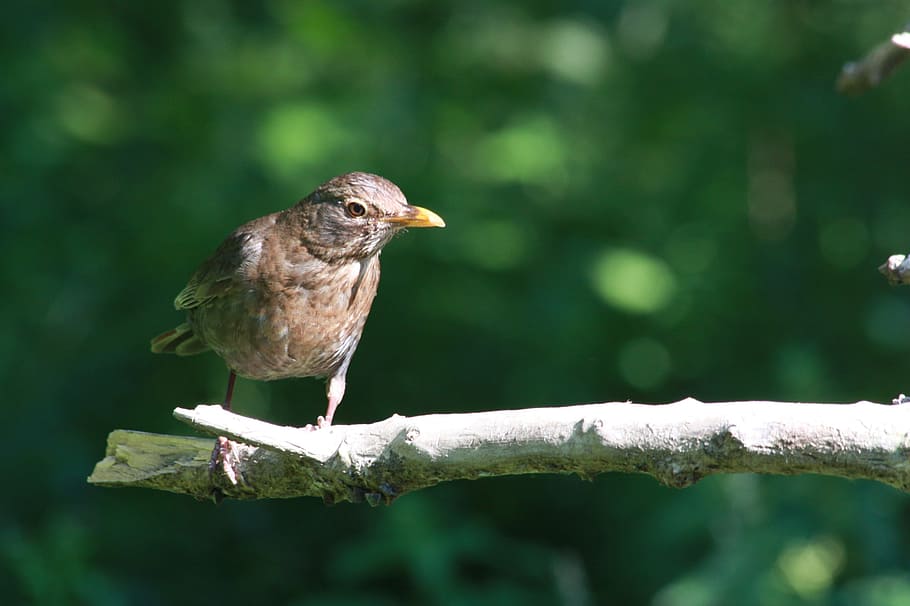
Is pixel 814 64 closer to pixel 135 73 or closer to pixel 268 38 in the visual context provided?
pixel 268 38

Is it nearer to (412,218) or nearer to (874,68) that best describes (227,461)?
(412,218)

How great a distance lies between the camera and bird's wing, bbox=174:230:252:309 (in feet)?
14.3

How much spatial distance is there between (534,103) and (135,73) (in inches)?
108

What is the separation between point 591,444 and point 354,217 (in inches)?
78.3

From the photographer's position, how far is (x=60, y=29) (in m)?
7.40

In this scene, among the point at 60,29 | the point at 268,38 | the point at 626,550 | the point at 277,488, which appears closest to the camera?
the point at 277,488

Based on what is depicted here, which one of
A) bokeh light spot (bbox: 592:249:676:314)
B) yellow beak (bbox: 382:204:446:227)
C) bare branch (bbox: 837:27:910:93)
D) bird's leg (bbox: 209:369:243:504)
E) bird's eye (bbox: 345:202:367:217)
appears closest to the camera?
bare branch (bbox: 837:27:910:93)

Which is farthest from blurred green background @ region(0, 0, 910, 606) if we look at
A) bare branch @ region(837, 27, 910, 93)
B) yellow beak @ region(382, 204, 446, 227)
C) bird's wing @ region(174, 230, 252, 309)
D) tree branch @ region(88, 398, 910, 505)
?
tree branch @ region(88, 398, 910, 505)

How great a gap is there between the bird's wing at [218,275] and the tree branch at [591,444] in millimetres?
1253

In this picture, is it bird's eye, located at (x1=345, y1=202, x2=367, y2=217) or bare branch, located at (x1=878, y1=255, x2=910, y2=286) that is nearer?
bare branch, located at (x1=878, y1=255, x2=910, y2=286)

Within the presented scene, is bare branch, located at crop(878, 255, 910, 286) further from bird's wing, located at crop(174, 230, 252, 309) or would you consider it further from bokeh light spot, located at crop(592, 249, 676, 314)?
bokeh light spot, located at crop(592, 249, 676, 314)

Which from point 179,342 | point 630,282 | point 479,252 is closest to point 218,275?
point 179,342

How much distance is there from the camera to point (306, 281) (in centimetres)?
425

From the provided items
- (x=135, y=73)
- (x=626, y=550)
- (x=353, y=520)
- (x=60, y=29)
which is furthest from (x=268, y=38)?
(x=626, y=550)
